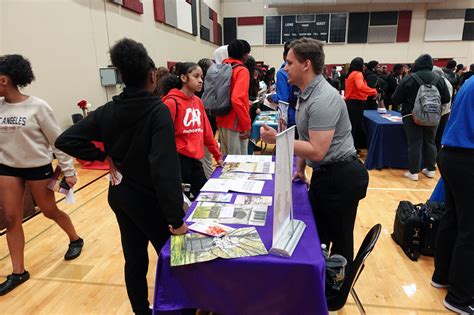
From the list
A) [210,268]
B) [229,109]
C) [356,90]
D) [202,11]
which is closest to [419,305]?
[210,268]

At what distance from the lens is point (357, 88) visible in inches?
192

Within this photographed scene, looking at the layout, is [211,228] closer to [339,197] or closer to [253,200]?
[253,200]

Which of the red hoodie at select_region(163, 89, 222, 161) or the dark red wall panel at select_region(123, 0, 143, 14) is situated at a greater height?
the dark red wall panel at select_region(123, 0, 143, 14)

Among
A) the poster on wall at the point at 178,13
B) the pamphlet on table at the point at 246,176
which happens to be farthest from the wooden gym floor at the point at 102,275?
the poster on wall at the point at 178,13

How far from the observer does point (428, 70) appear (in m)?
3.70

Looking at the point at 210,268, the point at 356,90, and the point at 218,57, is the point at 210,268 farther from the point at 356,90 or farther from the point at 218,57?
the point at 356,90

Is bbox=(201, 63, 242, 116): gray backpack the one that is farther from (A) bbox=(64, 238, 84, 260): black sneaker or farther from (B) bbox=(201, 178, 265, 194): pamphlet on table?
(A) bbox=(64, 238, 84, 260): black sneaker

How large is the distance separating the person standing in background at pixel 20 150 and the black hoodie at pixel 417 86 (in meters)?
3.67

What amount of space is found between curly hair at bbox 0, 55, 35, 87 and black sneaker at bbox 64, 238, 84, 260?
48.8 inches

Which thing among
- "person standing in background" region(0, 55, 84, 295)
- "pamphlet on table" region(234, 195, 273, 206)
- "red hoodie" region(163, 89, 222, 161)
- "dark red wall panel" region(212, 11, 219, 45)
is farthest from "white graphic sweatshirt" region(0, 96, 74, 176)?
"dark red wall panel" region(212, 11, 219, 45)

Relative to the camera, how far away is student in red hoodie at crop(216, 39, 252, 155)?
294cm

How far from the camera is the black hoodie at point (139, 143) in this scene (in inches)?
49.2

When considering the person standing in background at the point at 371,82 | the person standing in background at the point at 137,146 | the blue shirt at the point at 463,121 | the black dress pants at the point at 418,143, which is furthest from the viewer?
the person standing in background at the point at 371,82

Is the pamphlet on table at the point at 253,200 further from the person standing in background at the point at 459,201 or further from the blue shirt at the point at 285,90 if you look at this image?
the blue shirt at the point at 285,90
